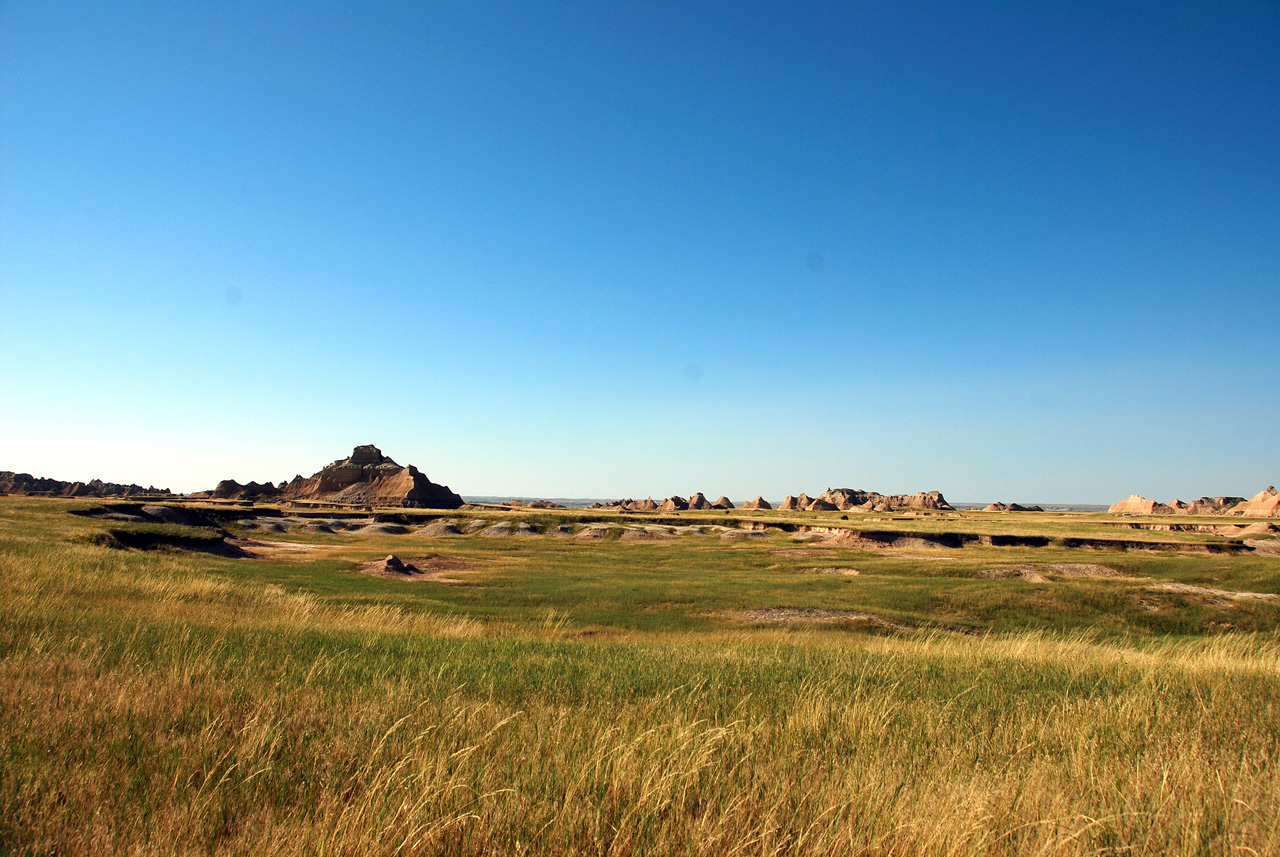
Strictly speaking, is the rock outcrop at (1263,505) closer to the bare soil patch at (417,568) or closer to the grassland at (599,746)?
the bare soil patch at (417,568)

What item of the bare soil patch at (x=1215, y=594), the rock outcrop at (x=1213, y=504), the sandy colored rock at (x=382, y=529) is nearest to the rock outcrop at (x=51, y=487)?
Answer: the sandy colored rock at (x=382, y=529)

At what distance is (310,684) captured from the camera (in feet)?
20.2

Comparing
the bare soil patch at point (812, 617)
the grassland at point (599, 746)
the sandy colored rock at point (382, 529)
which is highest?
the grassland at point (599, 746)

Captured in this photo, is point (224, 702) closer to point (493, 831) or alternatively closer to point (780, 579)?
point (493, 831)

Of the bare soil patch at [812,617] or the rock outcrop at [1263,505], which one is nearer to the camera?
the bare soil patch at [812,617]

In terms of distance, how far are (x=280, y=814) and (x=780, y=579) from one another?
38.1 m

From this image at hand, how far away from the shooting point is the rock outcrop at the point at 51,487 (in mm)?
146125

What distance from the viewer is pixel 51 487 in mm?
156375

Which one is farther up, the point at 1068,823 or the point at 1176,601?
the point at 1068,823

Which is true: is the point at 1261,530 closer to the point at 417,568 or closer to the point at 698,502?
the point at 417,568

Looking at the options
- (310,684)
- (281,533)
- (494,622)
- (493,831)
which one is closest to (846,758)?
(493,831)

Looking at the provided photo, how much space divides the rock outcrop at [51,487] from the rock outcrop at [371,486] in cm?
4492

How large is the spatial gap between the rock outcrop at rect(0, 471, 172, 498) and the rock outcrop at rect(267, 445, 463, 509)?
4492 cm

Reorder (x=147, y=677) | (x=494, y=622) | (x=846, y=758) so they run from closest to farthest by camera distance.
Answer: (x=846, y=758) → (x=147, y=677) → (x=494, y=622)
